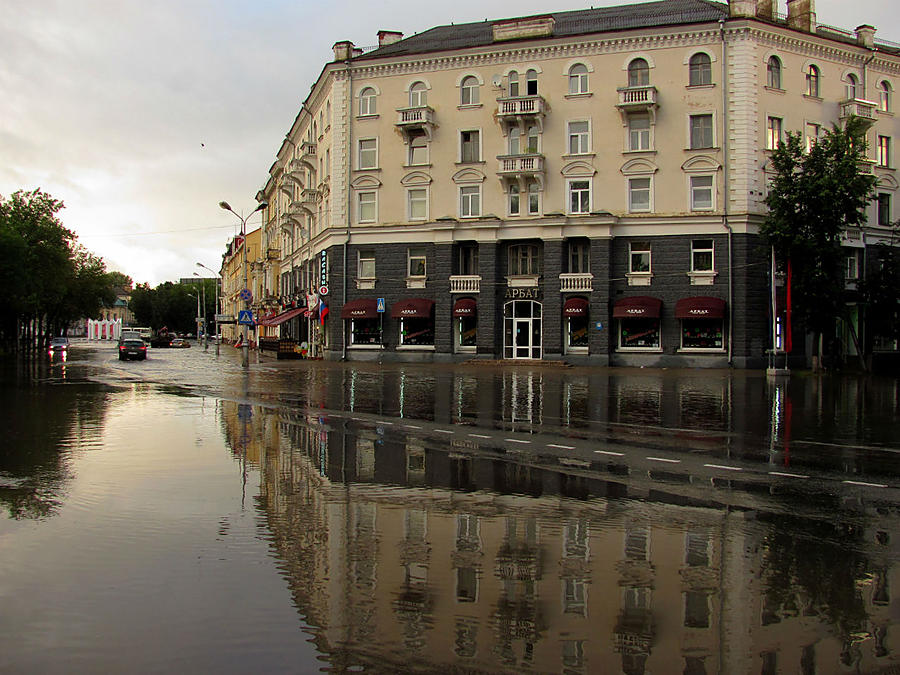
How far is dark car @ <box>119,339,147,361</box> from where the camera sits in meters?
47.3

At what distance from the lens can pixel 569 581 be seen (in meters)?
5.12

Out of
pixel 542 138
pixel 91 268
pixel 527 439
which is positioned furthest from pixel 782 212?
pixel 91 268

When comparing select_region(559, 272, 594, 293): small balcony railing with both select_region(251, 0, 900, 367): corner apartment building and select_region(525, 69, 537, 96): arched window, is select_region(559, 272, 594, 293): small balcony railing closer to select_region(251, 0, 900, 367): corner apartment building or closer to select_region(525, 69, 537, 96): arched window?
select_region(251, 0, 900, 367): corner apartment building

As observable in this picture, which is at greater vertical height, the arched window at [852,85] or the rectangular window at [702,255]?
the arched window at [852,85]

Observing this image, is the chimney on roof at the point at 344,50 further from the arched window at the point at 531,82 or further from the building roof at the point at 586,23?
the arched window at the point at 531,82

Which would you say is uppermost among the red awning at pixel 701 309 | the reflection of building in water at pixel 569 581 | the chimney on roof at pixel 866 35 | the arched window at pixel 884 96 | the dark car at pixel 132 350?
the chimney on roof at pixel 866 35

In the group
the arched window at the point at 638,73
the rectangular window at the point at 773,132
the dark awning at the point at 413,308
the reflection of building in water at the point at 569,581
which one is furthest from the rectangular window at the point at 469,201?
the reflection of building in water at the point at 569,581

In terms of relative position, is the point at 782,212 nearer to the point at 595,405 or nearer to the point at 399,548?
the point at 595,405

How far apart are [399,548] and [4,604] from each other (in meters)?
2.62

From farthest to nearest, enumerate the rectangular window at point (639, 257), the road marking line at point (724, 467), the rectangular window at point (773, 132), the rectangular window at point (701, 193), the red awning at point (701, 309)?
the rectangular window at point (639, 257) → the rectangular window at point (773, 132) → the rectangular window at point (701, 193) → the red awning at point (701, 309) → the road marking line at point (724, 467)

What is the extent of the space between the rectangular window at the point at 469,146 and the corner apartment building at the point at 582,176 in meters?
0.11

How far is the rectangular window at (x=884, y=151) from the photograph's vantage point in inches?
1713

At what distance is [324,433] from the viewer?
12.8 m

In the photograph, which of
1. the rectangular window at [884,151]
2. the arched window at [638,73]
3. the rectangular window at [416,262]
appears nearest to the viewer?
the arched window at [638,73]
